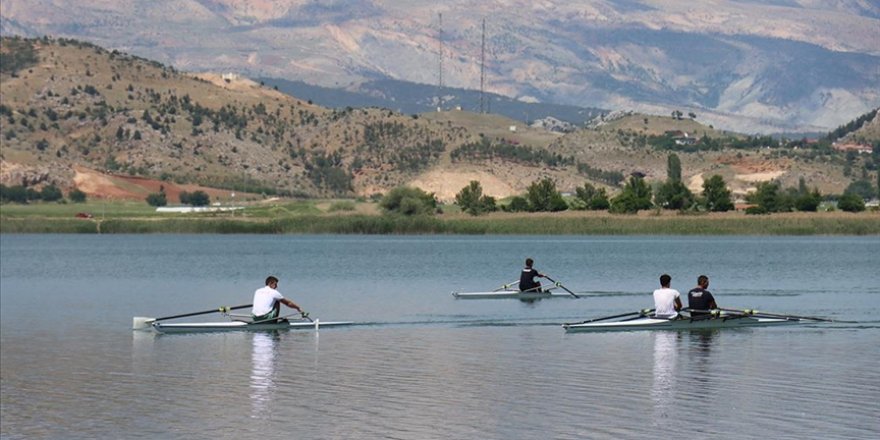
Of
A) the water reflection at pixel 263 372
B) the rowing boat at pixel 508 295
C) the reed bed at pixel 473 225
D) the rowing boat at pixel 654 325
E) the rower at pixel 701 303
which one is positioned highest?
the reed bed at pixel 473 225

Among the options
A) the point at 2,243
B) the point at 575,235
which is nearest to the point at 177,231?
the point at 2,243

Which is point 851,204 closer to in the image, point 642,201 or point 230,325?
point 642,201

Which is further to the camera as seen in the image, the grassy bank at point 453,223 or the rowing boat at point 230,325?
the grassy bank at point 453,223

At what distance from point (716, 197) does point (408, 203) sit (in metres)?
32.5

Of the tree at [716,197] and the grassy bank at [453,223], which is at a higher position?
the tree at [716,197]

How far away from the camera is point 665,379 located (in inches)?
1752

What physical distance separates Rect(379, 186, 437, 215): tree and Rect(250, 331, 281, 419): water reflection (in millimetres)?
118267

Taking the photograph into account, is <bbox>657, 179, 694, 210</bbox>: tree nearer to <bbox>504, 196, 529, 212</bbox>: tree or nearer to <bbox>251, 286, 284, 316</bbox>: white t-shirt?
<bbox>504, 196, 529, 212</bbox>: tree

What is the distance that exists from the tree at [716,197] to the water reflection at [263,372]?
4693 inches

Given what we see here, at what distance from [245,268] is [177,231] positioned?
66.7 metres

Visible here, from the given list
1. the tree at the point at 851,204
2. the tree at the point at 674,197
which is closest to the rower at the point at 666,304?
the tree at the point at 851,204

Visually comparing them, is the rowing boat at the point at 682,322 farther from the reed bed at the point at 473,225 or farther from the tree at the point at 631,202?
the tree at the point at 631,202

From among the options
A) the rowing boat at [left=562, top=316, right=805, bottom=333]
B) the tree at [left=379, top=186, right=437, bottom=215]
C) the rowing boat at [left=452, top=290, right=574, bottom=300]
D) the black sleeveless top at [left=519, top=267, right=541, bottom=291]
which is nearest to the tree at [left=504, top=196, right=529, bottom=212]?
the tree at [left=379, top=186, right=437, bottom=215]

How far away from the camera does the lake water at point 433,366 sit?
37.7 meters
